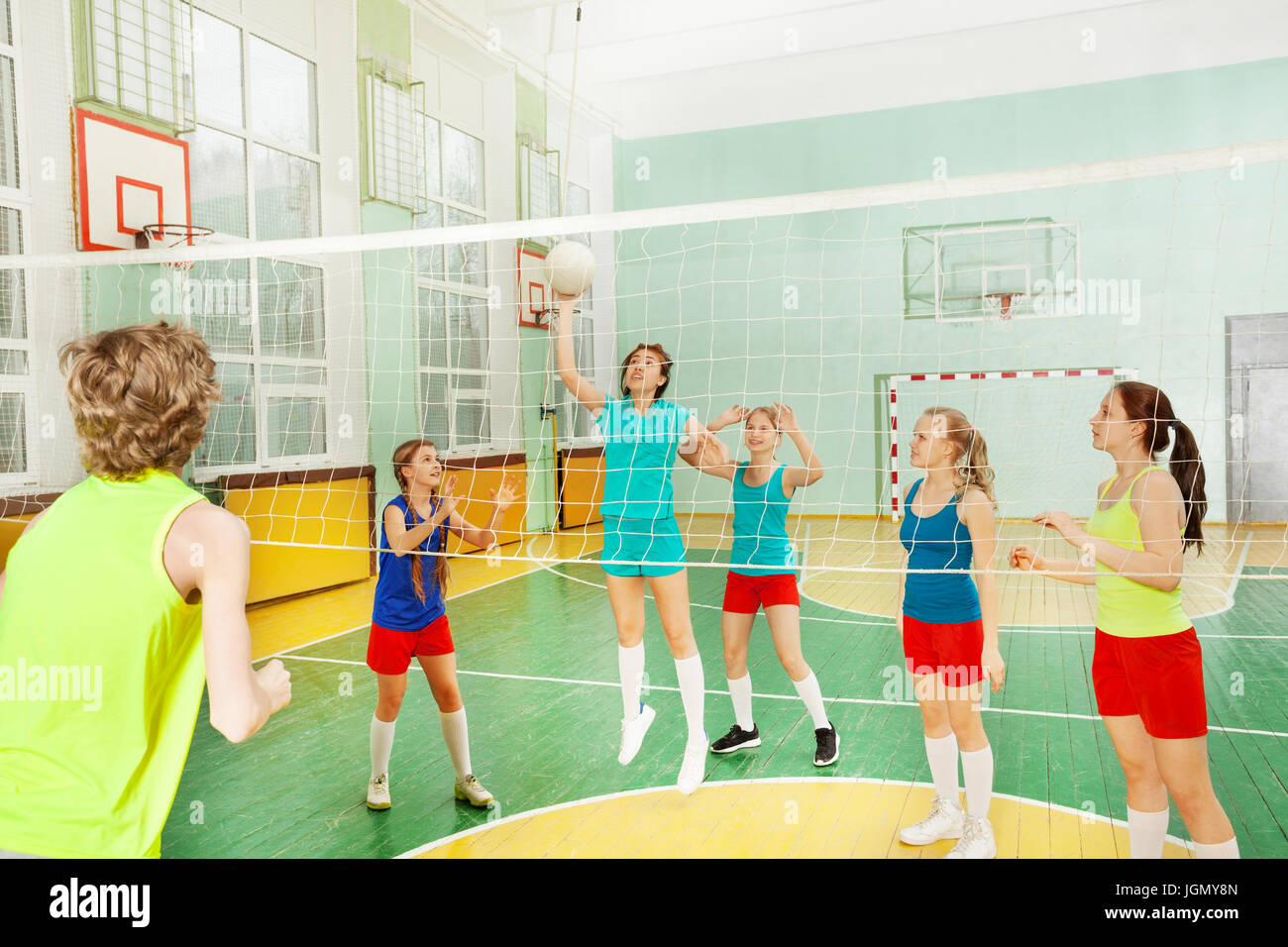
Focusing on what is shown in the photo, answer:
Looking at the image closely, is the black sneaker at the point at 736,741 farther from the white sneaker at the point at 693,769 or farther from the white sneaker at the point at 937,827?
the white sneaker at the point at 937,827

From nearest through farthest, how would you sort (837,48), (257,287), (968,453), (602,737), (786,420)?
(968,453) < (786,420) < (602,737) < (257,287) < (837,48)

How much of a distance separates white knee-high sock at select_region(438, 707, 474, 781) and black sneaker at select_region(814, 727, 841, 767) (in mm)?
1485

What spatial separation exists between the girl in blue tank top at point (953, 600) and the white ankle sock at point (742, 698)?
3.53 feet

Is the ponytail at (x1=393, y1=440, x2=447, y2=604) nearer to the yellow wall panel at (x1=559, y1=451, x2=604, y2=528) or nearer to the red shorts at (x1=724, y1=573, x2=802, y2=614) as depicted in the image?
the red shorts at (x1=724, y1=573, x2=802, y2=614)

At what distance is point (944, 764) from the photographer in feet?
9.90

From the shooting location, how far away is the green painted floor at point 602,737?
331 centimetres

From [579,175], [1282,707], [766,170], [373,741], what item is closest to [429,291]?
[579,175]

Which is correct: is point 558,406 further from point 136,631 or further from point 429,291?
point 136,631

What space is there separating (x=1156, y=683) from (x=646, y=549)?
1654 mm

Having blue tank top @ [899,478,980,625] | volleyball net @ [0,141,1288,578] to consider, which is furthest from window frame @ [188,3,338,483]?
blue tank top @ [899,478,980,625]

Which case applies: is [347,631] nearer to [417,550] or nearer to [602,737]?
[602,737]

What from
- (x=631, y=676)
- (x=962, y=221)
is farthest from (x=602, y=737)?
(x=962, y=221)

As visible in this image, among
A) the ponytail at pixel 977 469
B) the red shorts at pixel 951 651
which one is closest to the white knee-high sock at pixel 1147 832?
the red shorts at pixel 951 651

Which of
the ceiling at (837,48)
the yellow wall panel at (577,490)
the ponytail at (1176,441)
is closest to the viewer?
the ponytail at (1176,441)
